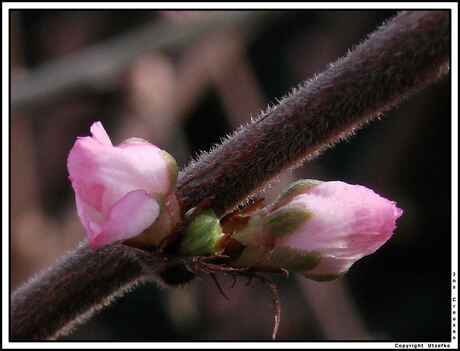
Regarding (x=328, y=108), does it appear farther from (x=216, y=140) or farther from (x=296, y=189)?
(x=216, y=140)

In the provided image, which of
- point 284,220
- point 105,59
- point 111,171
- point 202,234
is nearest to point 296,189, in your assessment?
point 284,220

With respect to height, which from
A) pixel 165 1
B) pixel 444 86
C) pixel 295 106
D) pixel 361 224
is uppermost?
pixel 165 1

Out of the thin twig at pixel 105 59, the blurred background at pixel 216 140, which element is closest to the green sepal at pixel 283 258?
the thin twig at pixel 105 59

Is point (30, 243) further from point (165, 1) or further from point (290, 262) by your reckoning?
point (290, 262)

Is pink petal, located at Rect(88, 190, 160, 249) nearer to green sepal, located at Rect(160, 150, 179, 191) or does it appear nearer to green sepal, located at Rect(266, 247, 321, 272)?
green sepal, located at Rect(160, 150, 179, 191)

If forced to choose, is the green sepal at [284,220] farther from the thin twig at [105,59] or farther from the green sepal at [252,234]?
the thin twig at [105,59]

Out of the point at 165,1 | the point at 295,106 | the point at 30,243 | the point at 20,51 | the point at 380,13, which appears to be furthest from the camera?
the point at 380,13

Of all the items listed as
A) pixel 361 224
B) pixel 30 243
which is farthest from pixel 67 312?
pixel 30 243

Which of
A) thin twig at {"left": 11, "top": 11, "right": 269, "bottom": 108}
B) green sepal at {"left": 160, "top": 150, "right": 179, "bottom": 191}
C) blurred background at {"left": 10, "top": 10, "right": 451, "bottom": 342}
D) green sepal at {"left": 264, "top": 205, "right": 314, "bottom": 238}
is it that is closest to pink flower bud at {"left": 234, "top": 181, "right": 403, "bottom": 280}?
green sepal at {"left": 264, "top": 205, "right": 314, "bottom": 238}
